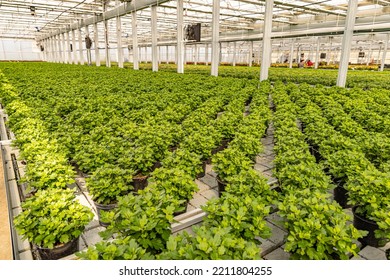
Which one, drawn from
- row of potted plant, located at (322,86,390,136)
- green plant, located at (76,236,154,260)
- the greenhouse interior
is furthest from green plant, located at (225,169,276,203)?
row of potted plant, located at (322,86,390,136)

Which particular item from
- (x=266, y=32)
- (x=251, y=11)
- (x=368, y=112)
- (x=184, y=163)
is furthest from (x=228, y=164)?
(x=251, y=11)

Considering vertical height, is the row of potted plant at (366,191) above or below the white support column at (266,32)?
below

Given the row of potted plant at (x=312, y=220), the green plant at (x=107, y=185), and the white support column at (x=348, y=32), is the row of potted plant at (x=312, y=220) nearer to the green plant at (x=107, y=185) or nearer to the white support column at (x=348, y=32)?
the green plant at (x=107, y=185)

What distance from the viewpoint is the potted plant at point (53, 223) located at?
2.59m

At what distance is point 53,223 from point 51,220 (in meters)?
0.06

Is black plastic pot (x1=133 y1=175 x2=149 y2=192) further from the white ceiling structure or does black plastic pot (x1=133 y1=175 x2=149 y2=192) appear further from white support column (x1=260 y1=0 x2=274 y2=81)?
white support column (x1=260 y1=0 x2=274 y2=81)

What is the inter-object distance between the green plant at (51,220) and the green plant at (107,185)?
1.55 feet

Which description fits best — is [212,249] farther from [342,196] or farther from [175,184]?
[342,196]

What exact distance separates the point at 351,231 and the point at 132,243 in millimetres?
2016

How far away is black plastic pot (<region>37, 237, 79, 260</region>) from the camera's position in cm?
275

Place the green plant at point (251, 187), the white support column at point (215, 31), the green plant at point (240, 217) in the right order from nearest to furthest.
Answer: the green plant at point (240, 217) → the green plant at point (251, 187) → the white support column at point (215, 31)

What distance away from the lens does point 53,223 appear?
2611 mm

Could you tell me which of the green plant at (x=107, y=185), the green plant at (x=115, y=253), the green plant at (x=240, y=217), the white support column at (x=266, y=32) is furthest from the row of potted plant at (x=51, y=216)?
the white support column at (x=266, y=32)
